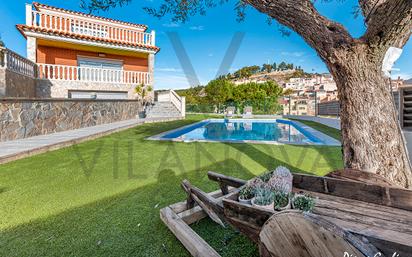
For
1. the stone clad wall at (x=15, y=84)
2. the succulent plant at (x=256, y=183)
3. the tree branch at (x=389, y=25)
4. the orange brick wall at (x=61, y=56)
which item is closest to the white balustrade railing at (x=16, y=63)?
the stone clad wall at (x=15, y=84)

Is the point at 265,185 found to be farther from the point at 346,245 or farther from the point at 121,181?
the point at 121,181

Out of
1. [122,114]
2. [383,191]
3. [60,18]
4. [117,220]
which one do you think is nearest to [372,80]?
[383,191]

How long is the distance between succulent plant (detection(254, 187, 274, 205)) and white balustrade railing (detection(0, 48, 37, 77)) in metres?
11.2

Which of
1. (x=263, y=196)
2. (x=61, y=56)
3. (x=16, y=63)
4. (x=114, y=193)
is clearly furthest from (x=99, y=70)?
(x=263, y=196)

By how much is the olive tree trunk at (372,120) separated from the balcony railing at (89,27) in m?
17.9

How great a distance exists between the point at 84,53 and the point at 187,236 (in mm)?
18778

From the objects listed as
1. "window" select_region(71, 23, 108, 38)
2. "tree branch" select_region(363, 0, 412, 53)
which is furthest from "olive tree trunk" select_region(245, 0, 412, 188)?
"window" select_region(71, 23, 108, 38)

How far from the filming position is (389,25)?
7.44 feet

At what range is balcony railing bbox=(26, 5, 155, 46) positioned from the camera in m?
14.8

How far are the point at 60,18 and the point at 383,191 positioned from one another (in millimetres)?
19981

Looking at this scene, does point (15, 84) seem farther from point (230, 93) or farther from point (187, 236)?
point (230, 93)

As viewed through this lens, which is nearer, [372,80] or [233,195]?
[233,195]

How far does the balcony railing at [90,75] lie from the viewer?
14.1m

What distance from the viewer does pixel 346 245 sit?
98 centimetres
